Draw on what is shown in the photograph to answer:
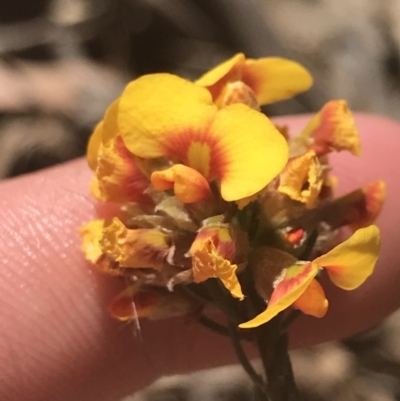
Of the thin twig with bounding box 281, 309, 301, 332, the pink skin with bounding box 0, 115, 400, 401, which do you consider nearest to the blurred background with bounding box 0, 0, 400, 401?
the pink skin with bounding box 0, 115, 400, 401

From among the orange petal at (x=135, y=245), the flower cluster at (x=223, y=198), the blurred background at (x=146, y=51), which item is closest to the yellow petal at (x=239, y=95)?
the flower cluster at (x=223, y=198)

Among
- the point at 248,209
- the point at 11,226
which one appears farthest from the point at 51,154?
the point at 248,209

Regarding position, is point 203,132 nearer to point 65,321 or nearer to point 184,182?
point 184,182

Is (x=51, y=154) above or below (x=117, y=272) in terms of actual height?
below

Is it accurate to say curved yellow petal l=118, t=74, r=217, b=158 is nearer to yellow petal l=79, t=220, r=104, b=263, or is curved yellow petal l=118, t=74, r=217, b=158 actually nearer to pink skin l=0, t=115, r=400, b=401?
yellow petal l=79, t=220, r=104, b=263

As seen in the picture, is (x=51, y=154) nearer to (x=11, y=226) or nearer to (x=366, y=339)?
(x=11, y=226)

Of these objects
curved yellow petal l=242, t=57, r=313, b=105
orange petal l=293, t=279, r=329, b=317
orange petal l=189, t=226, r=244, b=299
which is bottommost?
orange petal l=293, t=279, r=329, b=317

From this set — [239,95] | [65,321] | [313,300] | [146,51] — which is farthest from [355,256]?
[146,51]

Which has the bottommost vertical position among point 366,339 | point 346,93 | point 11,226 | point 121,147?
point 366,339
